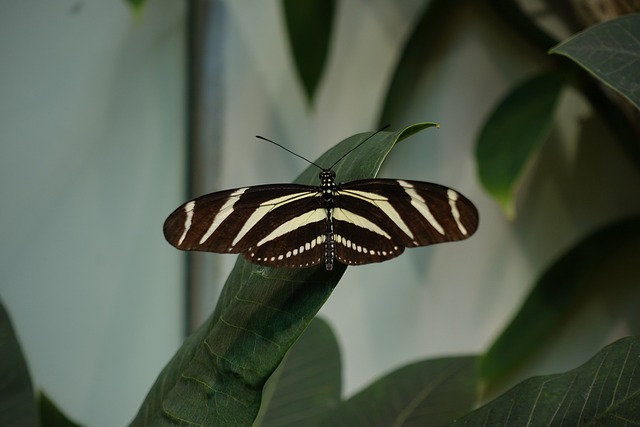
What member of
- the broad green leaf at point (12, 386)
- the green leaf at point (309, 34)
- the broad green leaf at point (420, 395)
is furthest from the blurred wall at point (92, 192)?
the broad green leaf at point (420, 395)

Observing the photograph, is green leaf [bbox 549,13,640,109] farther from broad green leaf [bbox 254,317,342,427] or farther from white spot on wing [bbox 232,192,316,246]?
broad green leaf [bbox 254,317,342,427]

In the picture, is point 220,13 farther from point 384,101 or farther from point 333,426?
point 333,426

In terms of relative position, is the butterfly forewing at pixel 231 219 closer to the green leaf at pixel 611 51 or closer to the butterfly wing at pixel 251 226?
the butterfly wing at pixel 251 226

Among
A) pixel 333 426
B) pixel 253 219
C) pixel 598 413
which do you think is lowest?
pixel 333 426

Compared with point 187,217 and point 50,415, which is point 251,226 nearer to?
point 187,217

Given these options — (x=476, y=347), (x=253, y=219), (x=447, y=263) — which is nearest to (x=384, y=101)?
(x=447, y=263)

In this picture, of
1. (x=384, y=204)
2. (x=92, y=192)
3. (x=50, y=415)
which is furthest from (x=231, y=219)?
(x=92, y=192)
